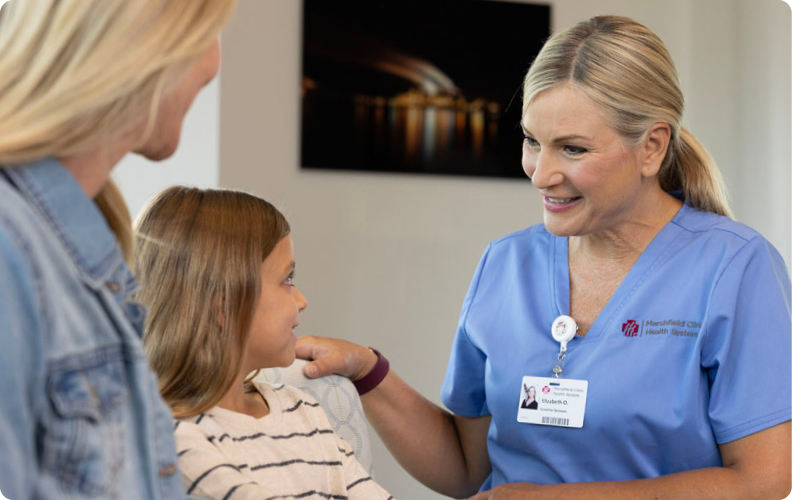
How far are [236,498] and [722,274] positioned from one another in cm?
93

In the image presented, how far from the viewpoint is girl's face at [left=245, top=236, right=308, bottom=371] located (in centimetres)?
136

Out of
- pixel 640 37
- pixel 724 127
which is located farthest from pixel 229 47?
pixel 724 127

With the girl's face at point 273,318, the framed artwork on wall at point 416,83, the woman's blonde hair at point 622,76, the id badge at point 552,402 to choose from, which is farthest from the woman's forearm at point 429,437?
the framed artwork on wall at point 416,83

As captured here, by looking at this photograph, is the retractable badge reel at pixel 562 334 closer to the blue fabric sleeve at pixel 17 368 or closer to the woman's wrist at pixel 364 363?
the woman's wrist at pixel 364 363

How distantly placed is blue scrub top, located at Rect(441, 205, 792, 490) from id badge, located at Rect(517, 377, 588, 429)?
2 cm

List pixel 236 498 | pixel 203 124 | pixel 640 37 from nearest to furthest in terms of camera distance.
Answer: pixel 236 498 < pixel 640 37 < pixel 203 124

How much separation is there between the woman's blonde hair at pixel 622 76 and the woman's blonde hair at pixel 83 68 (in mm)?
976

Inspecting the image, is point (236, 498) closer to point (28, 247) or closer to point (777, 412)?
point (28, 247)

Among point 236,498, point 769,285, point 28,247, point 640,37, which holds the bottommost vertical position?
point 236,498

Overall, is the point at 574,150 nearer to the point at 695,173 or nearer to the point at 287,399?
the point at 695,173

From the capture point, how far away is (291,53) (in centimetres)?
310

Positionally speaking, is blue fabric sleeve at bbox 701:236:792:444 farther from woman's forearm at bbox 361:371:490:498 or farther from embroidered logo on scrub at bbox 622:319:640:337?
woman's forearm at bbox 361:371:490:498

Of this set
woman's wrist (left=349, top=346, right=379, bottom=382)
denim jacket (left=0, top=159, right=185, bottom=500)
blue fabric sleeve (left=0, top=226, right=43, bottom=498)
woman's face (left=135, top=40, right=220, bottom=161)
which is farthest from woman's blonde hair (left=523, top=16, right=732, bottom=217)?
blue fabric sleeve (left=0, top=226, right=43, bottom=498)

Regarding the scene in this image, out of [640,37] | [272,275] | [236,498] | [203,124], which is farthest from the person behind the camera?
[203,124]
